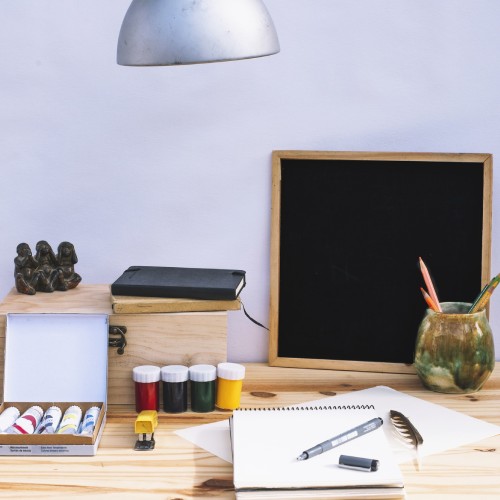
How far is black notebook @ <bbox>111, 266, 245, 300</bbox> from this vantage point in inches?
52.8

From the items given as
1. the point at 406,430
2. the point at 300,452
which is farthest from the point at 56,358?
the point at 406,430

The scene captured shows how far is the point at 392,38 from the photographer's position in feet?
5.00

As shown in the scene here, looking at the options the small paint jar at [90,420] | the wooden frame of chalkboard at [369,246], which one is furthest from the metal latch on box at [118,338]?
the wooden frame of chalkboard at [369,246]

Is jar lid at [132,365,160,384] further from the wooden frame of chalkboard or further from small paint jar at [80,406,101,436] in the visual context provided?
the wooden frame of chalkboard

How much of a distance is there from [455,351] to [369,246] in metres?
0.27

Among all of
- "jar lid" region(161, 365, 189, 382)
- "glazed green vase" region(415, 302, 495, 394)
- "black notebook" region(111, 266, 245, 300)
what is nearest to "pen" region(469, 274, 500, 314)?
"glazed green vase" region(415, 302, 495, 394)

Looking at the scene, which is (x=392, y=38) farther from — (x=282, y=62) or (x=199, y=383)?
(x=199, y=383)

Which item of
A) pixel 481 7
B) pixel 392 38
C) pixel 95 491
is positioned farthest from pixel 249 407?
pixel 481 7

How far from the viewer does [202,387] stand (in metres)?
1.32

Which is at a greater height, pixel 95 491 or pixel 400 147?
pixel 400 147

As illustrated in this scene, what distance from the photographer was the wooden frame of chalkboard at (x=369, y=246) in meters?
1.54

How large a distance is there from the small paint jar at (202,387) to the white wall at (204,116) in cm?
31

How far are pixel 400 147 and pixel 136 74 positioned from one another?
505 mm

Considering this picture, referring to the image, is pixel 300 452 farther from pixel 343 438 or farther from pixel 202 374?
pixel 202 374
